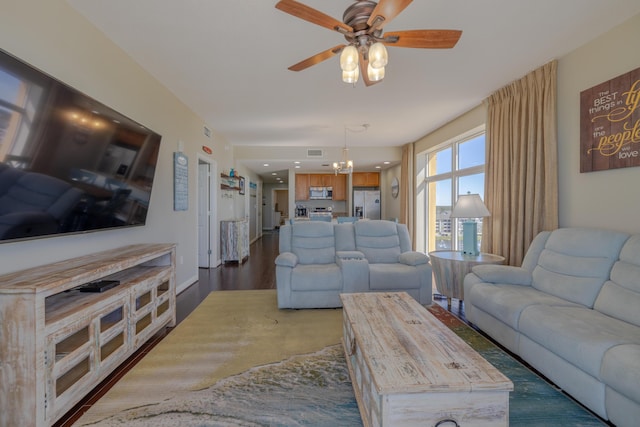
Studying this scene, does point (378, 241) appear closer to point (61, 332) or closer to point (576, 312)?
point (576, 312)

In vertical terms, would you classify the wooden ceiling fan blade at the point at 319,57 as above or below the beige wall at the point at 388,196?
above

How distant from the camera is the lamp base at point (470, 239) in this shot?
10.9ft

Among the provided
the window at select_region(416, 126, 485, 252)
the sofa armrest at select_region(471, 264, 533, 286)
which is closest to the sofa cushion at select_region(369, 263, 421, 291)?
the sofa armrest at select_region(471, 264, 533, 286)

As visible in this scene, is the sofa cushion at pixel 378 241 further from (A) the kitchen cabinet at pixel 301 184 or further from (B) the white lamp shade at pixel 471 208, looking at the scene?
(A) the kitchen cabinet at pixel 301 184

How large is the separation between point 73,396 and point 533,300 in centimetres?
308

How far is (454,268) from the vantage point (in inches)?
122

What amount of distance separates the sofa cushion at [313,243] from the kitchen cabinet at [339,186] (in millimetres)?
5141

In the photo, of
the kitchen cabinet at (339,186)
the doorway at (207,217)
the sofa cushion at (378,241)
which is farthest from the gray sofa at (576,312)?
the kitchen cabinet at (339,186)

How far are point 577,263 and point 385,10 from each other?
2386 millimetres

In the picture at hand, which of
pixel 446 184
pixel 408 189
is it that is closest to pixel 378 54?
pixel 446 184

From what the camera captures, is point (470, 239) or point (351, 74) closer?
point (351, 74)

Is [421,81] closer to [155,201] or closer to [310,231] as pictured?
[310,231]

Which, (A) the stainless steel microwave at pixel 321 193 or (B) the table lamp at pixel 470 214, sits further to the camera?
(A) the stainless steel microwave at pixel 321 193

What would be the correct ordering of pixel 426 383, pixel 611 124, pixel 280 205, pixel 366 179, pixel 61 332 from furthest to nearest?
pixel 280 205 → pixel 366 179 → pixel 611 124 → pixel 61 332 → pixel 426 383
